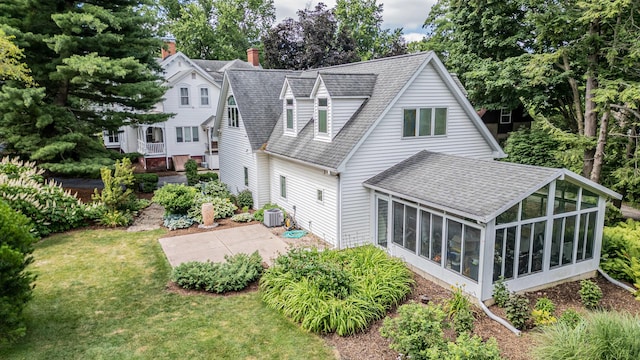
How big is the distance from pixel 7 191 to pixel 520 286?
16665 millimetres

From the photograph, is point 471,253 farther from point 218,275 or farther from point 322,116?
point 322,116

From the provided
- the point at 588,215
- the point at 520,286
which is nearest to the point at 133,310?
the point at 520,286

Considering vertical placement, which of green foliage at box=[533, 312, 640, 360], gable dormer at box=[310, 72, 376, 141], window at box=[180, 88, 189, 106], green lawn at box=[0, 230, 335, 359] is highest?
window at box=[180, 88, 189, 106]

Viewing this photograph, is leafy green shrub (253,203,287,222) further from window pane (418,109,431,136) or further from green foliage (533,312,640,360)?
green foliage (533,312,640,360)

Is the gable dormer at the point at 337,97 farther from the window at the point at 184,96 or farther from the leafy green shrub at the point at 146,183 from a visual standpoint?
the window at the point at 184,96

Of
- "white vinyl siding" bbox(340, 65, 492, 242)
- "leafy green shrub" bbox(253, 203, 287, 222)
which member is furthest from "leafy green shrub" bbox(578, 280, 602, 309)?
"leafy green shrub" bbox(253, 203, 287, 222)

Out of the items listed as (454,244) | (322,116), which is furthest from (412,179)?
(322,116)

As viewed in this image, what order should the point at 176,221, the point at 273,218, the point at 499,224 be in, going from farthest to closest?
the point at 176,221 → the point at 273,218 → the point at 499,224

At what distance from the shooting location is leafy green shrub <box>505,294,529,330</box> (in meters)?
8.62

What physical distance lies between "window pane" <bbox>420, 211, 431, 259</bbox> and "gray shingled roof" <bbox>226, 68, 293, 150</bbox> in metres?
9.33

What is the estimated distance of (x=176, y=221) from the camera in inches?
644

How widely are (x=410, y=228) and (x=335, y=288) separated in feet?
11.1

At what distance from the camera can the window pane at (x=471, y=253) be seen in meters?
9.38

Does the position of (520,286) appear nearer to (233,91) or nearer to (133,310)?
(133,310)
